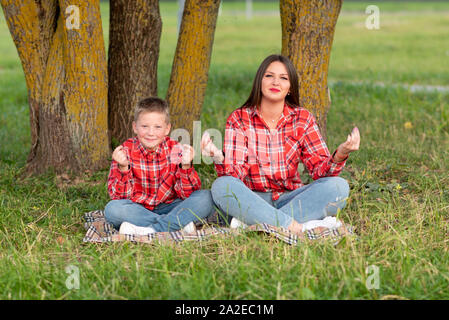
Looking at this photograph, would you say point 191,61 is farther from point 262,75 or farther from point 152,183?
point 152,183

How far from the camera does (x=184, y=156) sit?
363cm

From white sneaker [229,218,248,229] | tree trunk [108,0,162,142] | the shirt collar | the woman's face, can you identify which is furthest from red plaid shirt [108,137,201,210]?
tree trunk [108,0,162,142]

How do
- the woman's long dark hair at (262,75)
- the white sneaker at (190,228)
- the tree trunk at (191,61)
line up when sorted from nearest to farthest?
the white sneaker at (190,228) < the woman's long dark hair at (262,75) < the tree trunk at (191,61)

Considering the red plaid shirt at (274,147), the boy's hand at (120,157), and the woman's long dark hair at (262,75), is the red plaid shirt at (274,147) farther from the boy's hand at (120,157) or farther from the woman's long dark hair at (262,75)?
the boy's hand at (120,157)

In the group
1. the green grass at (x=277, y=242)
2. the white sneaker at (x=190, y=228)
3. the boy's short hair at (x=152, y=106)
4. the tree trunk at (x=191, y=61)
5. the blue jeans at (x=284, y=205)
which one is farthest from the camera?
the tree trunk at (x=191, y=61)

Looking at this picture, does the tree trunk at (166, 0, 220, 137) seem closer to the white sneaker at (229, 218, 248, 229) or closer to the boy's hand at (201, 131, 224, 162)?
the boy's hand at (201, 131, 224, 162)

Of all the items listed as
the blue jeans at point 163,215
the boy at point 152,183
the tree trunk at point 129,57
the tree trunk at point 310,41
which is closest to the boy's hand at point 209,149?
the boy at point 152,183

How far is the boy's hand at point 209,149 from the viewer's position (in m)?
3.60

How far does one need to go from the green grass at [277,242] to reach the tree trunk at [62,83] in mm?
206

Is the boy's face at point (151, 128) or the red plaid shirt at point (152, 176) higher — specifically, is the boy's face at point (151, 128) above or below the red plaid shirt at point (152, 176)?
above
